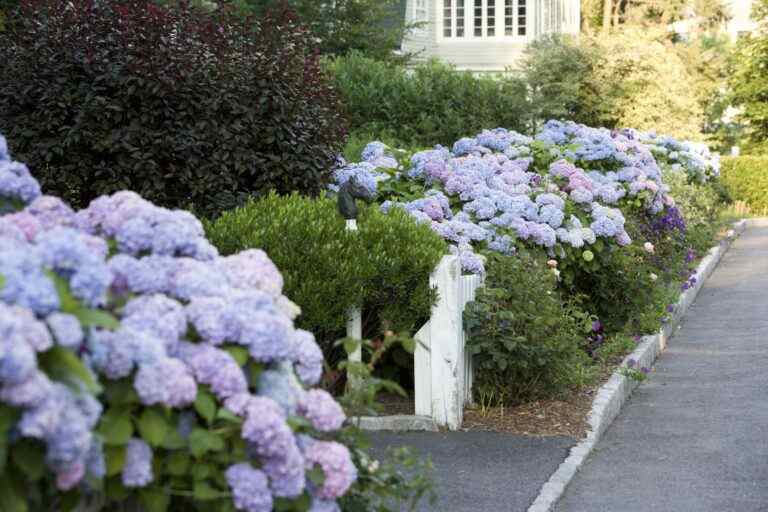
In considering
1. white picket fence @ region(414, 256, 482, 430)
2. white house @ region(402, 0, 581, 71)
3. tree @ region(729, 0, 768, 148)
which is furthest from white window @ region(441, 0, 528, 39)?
white picket fence @ region(414, 256, 482, 430)

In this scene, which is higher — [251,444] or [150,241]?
[150,241]

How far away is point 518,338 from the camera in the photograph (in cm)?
703

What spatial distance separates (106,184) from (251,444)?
17.0 ft

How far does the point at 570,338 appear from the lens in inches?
298

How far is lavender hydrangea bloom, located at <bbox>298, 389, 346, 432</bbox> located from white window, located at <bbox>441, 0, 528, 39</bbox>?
3252cm

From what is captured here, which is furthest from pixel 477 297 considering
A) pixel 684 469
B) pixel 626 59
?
pixel 626 59

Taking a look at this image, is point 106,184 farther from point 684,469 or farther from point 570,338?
point 684,469

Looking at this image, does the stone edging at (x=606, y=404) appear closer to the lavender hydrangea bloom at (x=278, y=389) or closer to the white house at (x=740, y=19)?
the lavender hydrangea bloom at (x=278, y=389)

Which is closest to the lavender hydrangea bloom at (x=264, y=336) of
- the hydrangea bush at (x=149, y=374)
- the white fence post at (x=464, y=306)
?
the hydrangea bush at (x=149, y=374)

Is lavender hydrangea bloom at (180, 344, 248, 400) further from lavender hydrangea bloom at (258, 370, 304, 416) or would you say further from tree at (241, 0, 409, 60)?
tree at (241, 0, 409, 60)

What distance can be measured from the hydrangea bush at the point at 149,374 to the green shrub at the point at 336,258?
322cm

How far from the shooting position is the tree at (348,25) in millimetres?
27703

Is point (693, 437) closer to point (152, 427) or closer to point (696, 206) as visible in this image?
point (152, 427)

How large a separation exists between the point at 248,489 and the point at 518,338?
13.9ft
